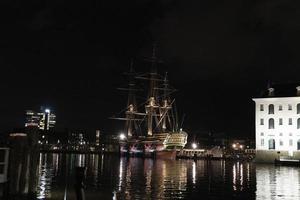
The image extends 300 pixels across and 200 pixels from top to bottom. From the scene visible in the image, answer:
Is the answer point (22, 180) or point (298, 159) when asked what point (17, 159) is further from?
point (298, 159)

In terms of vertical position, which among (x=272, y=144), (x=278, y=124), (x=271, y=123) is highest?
(x=271, y=123)

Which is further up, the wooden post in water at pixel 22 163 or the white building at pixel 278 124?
the white building at pixel 278 124

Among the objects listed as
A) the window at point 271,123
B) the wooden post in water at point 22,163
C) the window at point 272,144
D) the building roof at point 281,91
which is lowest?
the wooden post in water at point 22,163

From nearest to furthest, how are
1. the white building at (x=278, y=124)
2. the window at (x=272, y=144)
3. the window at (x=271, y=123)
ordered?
the white building at (x=278, y=124), the window at (x=272, y=144), the window at (x=271, y=123)

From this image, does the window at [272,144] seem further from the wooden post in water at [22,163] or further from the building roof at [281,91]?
the wooden post in water at [22,163]

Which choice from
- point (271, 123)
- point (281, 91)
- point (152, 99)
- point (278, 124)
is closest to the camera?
point (278, 124)

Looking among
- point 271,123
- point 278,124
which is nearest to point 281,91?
point 271,123

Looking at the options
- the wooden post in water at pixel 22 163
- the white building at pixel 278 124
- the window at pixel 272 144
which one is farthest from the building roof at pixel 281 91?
the wooden post in water at pixel 22 163

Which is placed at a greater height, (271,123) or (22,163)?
(271,123)

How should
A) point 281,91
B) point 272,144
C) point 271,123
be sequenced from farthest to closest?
point 281,91 < point 271,123 < point 272,144

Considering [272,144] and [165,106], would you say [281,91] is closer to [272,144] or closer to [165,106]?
[272,144]

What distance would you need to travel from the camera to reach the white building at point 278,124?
86250 millimetres

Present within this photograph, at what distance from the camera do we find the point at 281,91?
9100 cm

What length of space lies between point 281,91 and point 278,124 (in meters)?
7.43
